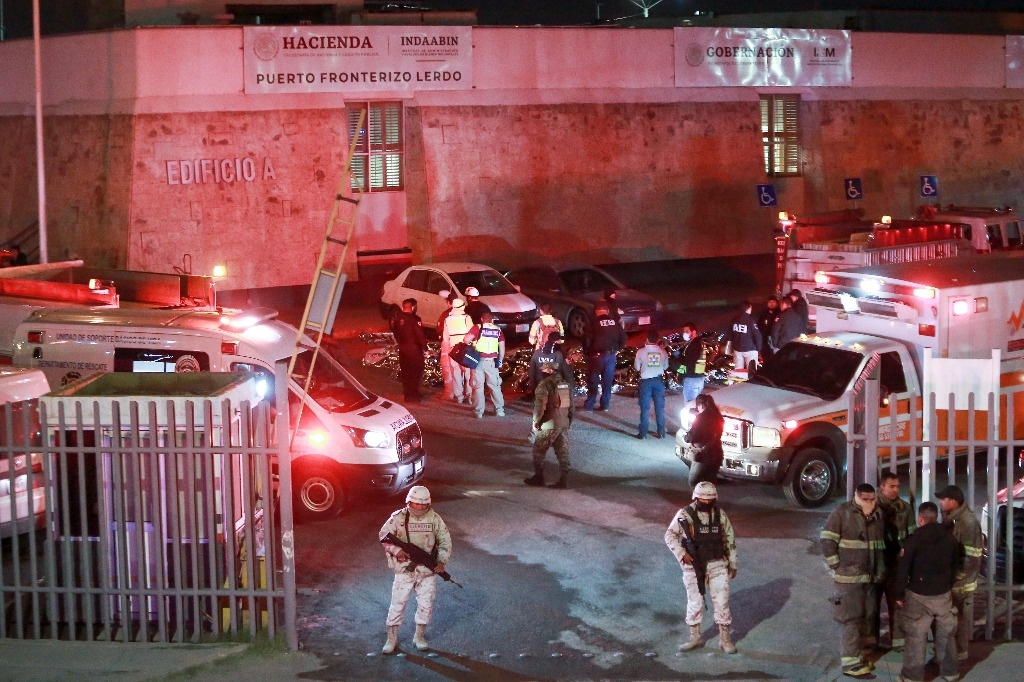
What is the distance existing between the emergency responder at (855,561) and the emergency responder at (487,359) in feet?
30.1

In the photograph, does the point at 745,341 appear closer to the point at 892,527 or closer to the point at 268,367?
the point at 268,367

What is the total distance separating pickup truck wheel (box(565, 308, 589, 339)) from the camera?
2473 centimetres

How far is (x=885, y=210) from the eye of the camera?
3697cm

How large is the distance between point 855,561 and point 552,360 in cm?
620

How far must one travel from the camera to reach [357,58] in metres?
29.2

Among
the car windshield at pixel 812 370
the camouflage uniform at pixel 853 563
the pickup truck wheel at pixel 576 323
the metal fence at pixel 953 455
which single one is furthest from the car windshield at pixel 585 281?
the camouflage uniform at pixel 853 563

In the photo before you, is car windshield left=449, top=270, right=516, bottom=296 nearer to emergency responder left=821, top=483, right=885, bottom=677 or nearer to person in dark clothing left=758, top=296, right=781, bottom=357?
person in dark clothing left=758, top=296, right=781, bottom=357

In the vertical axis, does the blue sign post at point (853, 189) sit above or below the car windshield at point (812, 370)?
above

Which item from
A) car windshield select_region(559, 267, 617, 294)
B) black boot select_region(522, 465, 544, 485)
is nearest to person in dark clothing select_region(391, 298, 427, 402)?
black boot select_region(522, 465, 544, 485)

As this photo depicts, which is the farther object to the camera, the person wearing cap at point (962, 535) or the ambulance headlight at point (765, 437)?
the ambulance headlight at point (765, 437)

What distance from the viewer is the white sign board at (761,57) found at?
33.0 m

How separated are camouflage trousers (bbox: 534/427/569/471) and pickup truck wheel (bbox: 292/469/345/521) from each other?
236 centimetres

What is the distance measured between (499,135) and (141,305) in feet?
49.2

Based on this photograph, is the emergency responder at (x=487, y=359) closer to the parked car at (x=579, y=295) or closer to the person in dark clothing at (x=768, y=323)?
the person in dark clothing at (x=768, y=323)
